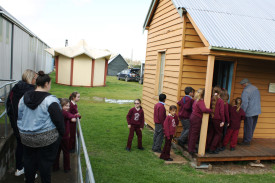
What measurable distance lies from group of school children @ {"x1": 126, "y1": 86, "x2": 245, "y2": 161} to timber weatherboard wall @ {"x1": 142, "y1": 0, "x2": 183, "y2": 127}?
0.96 m

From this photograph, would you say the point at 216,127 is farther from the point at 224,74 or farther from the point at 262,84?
the point at 262,84

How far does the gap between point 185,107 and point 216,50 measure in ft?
6.08

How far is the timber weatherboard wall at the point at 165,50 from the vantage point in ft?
25.1

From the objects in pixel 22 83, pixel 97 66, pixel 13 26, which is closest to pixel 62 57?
pixel 97 66

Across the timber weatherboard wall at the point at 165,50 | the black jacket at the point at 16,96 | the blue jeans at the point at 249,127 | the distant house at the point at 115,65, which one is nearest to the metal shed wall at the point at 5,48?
the timber weatherboard wall at the point at 165,50

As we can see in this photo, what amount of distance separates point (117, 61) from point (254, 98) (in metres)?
39.2

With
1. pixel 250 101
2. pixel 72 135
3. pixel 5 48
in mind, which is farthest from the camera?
pixel 5 48

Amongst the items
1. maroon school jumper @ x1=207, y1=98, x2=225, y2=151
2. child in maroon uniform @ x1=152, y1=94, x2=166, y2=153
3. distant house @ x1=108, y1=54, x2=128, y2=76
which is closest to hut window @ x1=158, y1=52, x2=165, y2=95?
child in maroon uniform @ x1=152, y1=94, x2=166, y2=153

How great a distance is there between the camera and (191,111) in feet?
22.5

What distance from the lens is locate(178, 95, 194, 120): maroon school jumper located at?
22.2 feet

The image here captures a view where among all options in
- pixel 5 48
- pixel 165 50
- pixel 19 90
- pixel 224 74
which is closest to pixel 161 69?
pixel 165 50

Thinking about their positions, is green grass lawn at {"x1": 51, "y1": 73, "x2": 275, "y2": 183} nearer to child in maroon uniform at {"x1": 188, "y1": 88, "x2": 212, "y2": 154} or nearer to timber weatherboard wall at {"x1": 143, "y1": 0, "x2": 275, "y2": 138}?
child in maroon uniform at {"x1": 188, "y1": 88, "x2": 212, "y2": 154}

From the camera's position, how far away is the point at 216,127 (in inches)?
→ 246

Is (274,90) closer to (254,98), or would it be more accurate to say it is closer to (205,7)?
(254,98)
